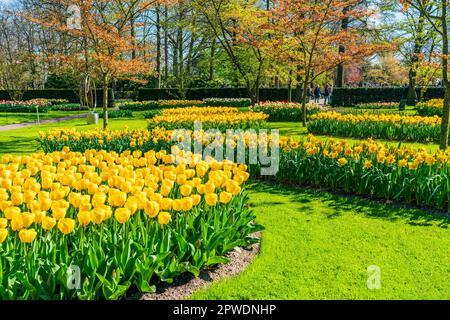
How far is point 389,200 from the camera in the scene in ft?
19.5

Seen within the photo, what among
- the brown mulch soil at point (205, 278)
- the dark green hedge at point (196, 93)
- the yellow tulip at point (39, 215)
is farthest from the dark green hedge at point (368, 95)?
the yellow tulip at point (39, 215)

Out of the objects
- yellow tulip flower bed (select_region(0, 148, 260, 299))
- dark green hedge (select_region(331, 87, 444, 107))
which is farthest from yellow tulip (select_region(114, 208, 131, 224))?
dark green hedge (select_region(331, 87, 444, 107))

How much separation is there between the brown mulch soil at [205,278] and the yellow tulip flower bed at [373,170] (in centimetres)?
253

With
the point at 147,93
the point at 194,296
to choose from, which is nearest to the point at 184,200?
the point at 194,296

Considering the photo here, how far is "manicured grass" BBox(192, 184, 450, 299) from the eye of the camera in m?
3.42

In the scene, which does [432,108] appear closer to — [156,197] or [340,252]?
[340,252]

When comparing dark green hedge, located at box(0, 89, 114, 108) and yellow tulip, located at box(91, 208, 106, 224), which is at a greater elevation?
dark green hedge, located at box(0, 89, 114, 108)

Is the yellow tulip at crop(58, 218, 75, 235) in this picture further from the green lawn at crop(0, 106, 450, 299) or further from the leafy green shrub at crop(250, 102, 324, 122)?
the leafy green shrub at crop(250, 102, 324, 122)

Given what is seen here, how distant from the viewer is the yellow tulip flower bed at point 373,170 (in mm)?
5477

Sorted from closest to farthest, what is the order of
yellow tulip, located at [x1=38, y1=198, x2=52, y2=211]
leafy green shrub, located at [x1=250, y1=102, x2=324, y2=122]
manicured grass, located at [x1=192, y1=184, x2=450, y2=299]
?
yellow tulip, located at [x1=38, y1=198, x2=52, y2=211], manicured grass, located at [x1=192, y1=184, x2=450, y2=299], leafy green shrub, located at [x1=250, y1=102, x2=324, y2=122]

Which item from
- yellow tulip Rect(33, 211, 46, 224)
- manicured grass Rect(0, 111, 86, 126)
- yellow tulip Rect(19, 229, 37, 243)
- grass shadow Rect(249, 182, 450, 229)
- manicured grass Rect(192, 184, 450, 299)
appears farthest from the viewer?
manicured grass Rect(0, 111, 86, 126)

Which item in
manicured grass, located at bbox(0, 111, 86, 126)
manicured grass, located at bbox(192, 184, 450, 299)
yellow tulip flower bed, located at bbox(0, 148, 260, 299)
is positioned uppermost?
manicured grass, located at bbox(0, 111, 86, 126)

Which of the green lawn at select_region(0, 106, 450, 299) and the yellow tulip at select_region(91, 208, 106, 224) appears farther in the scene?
the green lawn at select_region(0, 106, 450, 299)

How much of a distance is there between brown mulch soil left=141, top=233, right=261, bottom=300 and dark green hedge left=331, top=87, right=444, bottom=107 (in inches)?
986
